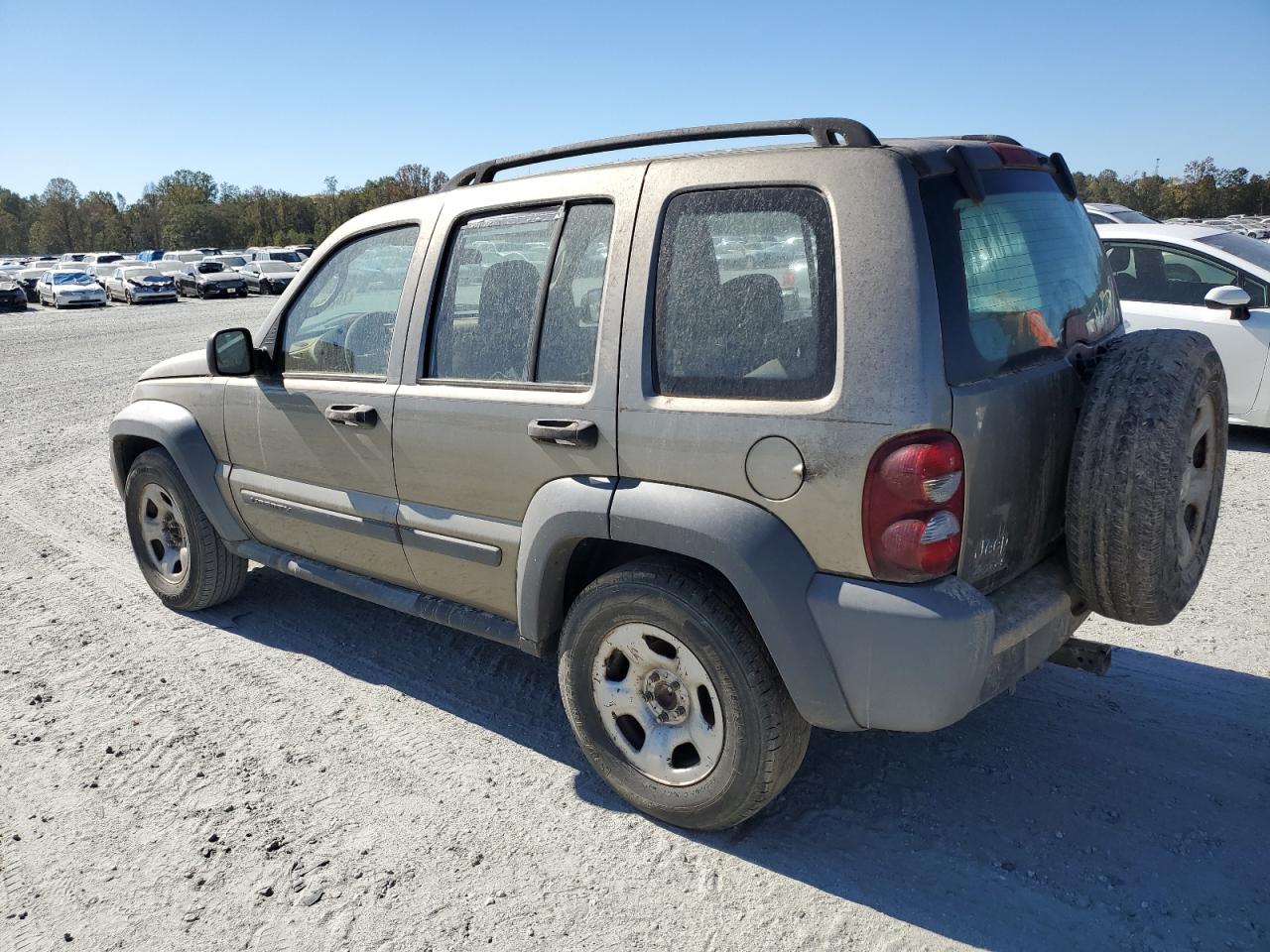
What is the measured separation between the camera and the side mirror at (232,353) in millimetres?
4141

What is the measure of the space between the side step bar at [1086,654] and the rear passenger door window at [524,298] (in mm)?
1796

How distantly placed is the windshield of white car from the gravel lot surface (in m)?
4.09

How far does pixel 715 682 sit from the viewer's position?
283cm

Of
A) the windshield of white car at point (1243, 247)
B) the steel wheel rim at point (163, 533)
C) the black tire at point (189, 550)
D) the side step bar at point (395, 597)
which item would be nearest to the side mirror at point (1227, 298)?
the windshield of white car at point (1243, 247)

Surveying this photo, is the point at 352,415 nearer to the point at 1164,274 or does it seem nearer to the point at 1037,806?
the point at 1037,806

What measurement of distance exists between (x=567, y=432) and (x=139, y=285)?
3747 cm

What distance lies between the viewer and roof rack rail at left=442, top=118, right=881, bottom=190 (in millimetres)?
2680

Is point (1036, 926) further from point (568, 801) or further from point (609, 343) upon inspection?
point (609, 343)

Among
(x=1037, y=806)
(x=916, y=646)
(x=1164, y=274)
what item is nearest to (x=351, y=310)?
(x=916, y=646)

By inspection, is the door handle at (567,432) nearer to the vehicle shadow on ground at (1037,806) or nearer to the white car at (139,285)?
the vehicle shadow on ground at (1037,806)

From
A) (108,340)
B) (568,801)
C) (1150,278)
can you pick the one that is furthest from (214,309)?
(568,801)

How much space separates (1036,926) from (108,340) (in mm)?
22810

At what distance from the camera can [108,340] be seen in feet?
69.2

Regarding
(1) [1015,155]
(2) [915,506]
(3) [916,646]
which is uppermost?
(1) [1015,155]
